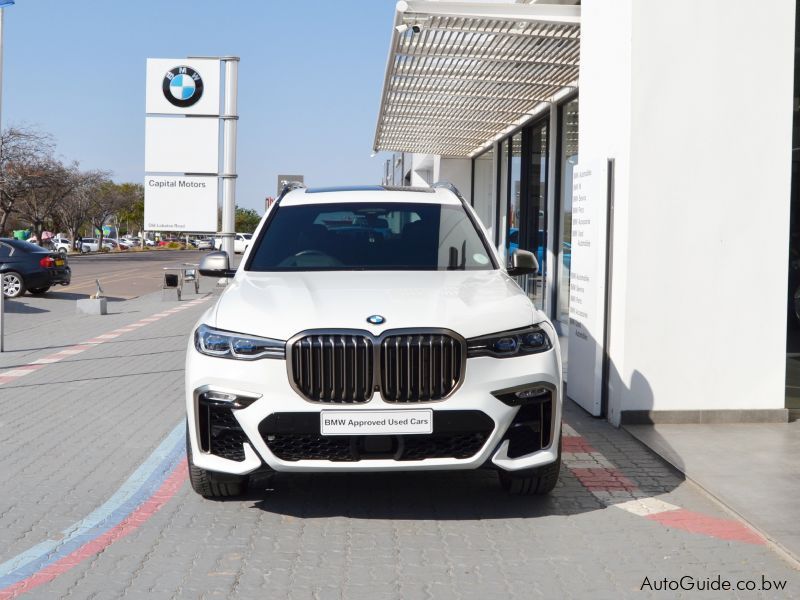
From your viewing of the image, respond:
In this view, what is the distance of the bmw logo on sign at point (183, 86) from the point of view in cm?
1817

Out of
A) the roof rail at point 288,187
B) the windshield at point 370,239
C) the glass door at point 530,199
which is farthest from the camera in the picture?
the glass door at point 530,199

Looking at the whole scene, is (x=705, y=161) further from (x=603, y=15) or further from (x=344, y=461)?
(x=344, y=461)

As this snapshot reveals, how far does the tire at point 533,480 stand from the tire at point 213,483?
141 cm

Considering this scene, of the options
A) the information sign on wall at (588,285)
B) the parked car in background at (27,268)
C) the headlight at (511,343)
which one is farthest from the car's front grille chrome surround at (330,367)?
the parked car in background at (27,268)

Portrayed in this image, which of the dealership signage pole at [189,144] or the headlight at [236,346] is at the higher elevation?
the dealership signage pole at [189,144]

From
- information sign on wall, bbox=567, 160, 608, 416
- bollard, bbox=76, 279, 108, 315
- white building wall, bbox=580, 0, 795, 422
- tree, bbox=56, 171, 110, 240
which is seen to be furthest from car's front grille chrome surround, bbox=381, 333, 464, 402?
tree, bbox=56, 171, 110, 240

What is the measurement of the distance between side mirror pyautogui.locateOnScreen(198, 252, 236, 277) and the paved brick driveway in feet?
4.36

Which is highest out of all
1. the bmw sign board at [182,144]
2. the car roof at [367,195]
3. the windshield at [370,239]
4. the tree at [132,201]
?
the tree at [132,201]

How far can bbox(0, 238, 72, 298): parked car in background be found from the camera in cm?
2364

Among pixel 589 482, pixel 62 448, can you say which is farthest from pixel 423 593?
pixel 62 448

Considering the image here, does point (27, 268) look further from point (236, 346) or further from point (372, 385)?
point (372, 385)

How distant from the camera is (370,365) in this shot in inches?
192

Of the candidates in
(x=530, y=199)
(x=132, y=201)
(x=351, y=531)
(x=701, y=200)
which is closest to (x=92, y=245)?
(x=132, y=201)

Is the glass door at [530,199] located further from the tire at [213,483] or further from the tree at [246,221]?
the tree at [246,221]
